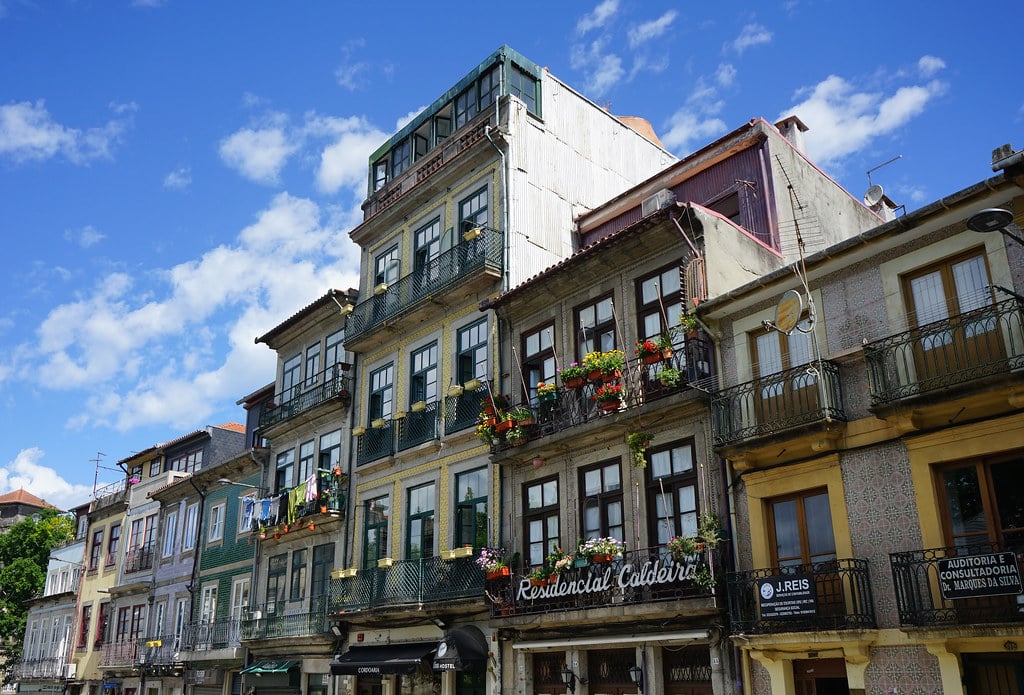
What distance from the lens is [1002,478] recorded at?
11.9 metres

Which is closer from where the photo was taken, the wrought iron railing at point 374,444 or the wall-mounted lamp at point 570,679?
the wall-mounted lamp at point 570,679

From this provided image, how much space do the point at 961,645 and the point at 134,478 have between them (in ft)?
117

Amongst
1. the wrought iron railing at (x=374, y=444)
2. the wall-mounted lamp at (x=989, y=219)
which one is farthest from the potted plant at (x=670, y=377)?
the wrought iron railing at (x=374, y=444)

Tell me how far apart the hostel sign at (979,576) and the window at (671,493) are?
473 centimetres

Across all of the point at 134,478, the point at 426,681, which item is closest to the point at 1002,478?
the point at 426,681

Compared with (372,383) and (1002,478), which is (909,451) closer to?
(1002,478)

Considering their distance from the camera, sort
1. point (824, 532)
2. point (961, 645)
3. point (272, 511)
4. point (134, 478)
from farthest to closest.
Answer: point (134, 478) < point (272, 511) < point (824, 532) < point (961, 645)

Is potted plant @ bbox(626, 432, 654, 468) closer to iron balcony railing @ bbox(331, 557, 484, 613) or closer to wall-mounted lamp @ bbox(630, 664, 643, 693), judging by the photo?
wall-mounted lamp @ bbox(630, 664, 643, 693)

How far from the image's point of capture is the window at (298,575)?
85.8ft

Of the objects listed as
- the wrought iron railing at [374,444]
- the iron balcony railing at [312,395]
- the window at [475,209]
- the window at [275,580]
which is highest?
the window at [475,209]

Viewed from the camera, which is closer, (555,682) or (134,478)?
(555,682)

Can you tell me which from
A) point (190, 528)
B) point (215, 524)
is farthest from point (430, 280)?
point (190, 528)

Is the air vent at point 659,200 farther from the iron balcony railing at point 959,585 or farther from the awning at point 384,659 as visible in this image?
the awning at point 384,659

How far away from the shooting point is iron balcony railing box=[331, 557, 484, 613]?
19.4 metres
